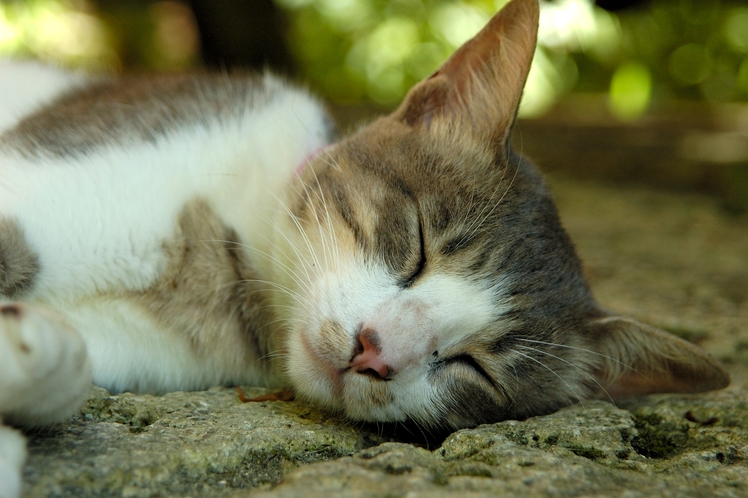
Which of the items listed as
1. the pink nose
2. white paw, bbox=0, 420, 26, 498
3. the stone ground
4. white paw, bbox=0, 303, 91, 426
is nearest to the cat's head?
the pink nose

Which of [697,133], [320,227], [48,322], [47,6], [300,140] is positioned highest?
[47,6]

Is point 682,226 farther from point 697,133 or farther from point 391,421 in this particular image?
point 391,421

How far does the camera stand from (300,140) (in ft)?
7.71

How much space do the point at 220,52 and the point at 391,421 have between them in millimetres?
5126

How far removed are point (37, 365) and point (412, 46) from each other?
6814 mm

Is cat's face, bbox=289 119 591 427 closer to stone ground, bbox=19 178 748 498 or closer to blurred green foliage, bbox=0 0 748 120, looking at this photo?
stone ground, bbox=19 178 748 498

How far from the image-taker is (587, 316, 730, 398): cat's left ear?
1.86 m

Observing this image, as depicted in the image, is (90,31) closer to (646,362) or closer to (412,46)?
(412,46)

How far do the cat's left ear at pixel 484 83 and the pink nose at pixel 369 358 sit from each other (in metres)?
0.83

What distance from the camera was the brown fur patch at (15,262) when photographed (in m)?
1.75

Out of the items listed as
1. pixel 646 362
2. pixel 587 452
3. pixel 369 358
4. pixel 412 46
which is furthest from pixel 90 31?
pixel 587 452

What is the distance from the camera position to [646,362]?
1997 mm

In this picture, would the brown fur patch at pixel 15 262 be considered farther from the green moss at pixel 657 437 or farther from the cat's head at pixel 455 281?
the green moss at pixel 657 437

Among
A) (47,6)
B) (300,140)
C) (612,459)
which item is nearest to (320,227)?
(300,140)
